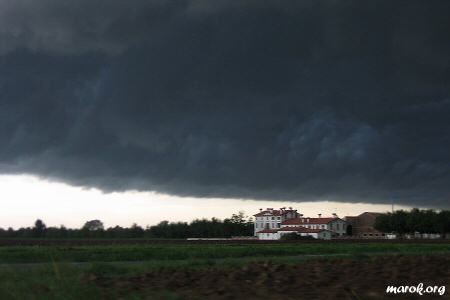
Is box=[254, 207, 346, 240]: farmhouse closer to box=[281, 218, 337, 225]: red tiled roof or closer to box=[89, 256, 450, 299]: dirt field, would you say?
box=[281, 218, 337, 225]: red tiled roof

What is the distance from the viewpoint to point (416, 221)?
12494cm

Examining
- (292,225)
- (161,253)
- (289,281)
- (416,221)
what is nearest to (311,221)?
(292,225)

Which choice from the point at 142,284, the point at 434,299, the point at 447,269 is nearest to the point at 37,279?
the point at 142,284

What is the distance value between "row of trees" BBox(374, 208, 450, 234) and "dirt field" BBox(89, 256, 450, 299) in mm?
118700

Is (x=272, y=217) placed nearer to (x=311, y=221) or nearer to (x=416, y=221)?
(x=311, y=221)

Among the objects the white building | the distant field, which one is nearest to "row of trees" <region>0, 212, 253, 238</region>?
the white building

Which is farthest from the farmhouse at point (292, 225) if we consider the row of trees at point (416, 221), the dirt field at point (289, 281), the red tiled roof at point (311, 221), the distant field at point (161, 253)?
the dirt field at point (289, 281)

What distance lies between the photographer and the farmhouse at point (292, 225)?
404 feet

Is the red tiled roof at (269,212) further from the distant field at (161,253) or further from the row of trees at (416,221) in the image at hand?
the distant field at (161,253)

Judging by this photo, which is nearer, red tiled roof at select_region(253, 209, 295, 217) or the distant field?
the distant field

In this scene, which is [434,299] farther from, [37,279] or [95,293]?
[37,279]

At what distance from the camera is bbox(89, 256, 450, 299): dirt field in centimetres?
1074

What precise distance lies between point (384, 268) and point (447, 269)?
203cm

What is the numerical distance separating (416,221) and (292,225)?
35.0 meters
